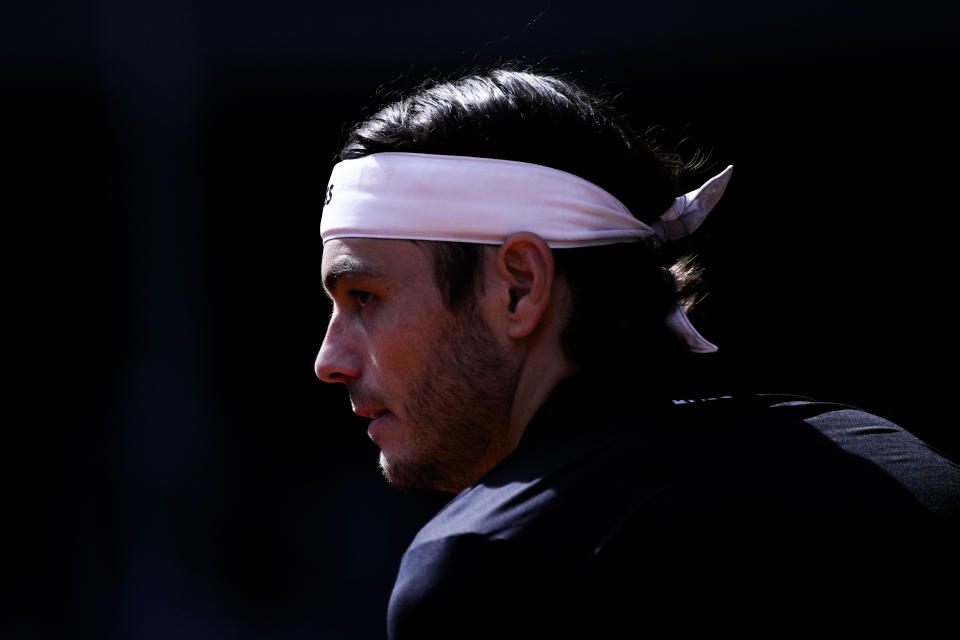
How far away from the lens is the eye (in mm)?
1822

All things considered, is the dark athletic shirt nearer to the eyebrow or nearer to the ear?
the ear

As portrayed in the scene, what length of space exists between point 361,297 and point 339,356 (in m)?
0.11

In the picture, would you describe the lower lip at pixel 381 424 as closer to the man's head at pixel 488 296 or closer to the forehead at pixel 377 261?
the man's head at pixel 488 296

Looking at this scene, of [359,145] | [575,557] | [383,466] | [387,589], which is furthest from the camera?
[387,589]

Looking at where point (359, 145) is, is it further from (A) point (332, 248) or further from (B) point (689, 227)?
(B) point (689, 227)

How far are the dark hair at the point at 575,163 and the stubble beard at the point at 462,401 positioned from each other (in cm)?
6

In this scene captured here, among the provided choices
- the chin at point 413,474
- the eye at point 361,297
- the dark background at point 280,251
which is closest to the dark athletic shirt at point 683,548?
the chin at point 413,474

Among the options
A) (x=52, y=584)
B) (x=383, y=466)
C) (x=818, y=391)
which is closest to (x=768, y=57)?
(x=818, y=391)

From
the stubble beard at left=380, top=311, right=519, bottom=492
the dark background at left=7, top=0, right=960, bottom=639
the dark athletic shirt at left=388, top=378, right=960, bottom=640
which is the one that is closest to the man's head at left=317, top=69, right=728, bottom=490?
the stubble beard at left=380, top=311, right=519, bottom=492

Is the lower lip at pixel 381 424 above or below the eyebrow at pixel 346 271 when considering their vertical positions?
below

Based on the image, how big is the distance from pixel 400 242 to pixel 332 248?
155 millimetres

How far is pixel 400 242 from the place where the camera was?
182 cm

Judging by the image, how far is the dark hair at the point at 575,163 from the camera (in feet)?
5.72

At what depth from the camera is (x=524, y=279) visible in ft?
5.71
